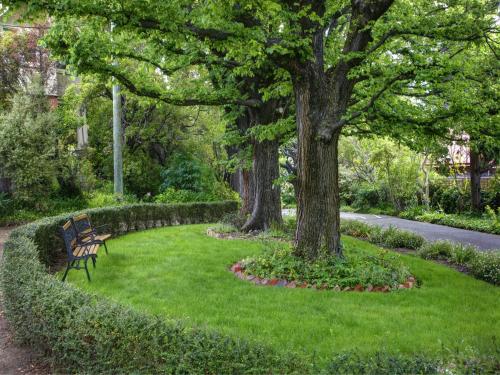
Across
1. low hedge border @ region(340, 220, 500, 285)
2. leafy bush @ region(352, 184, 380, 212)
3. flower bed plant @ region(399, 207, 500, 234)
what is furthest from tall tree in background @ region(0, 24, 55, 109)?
leafy bush @ region(352, 184, 380, 212)

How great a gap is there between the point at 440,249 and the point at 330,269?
464cm

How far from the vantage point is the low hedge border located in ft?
30.8

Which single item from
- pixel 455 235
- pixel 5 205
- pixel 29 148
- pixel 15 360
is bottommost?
pixel 455 235

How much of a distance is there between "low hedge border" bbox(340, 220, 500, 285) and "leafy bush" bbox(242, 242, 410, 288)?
1742 mm

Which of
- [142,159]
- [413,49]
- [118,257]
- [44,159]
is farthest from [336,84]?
[142,159]

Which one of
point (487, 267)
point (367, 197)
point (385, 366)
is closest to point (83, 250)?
point (385, 366)

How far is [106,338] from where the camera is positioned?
421 cm

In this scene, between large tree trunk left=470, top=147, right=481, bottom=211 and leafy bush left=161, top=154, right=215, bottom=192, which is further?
leafy bush left=161, top=154, right=215, bottom=192

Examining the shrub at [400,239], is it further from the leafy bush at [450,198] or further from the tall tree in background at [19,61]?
the tall tree in background at [19,61]

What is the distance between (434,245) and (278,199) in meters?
4.78

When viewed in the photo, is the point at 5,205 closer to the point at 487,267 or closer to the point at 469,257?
the point at 469,257

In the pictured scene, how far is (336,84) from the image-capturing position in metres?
8.82

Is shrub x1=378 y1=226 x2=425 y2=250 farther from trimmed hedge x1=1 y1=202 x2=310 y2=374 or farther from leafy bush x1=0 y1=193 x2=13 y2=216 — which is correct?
leafy bush x1=0 y1=193 x2=13 y2=216

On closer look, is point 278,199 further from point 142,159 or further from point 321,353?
point 142,159
